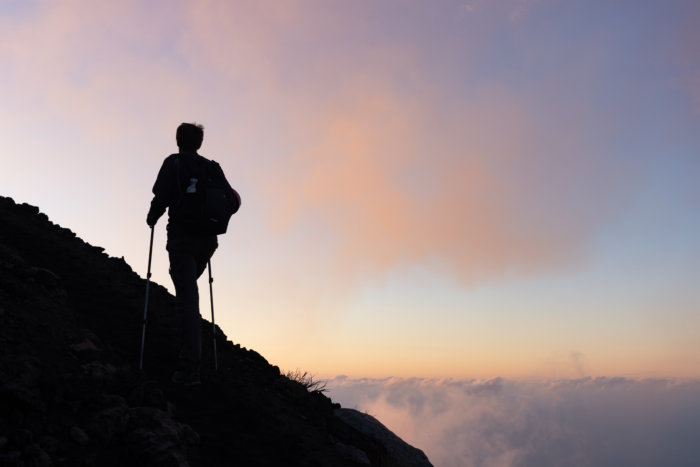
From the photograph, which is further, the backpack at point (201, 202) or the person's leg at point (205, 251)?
the person's leg at point (205, 251)

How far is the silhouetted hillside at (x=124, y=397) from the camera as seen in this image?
5121 mm

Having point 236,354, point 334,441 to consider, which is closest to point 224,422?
point 334,441

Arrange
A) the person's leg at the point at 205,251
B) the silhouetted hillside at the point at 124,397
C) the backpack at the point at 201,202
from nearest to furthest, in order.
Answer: the silhouetted hillside at the point at 124,397 → the backpack at the point at 201,202 → the person's leg at the point at 205,251

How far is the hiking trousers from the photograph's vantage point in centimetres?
760

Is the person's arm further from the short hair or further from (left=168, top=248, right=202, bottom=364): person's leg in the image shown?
(left=168, top=248, right=202, bottom=364): person's leg

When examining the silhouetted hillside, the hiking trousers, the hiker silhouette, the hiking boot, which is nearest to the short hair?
the hiker silhouette

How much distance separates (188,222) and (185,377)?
2119 mm

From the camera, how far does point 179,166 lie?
770 centimetres

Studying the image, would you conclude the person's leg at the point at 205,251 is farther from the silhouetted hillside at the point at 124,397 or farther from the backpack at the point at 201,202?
the silhouetted hillside at the point at 124,397

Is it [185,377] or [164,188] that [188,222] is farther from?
[185,377]

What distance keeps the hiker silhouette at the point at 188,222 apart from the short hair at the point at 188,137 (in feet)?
0.07

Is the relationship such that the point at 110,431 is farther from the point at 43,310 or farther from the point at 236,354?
the point at 236,354

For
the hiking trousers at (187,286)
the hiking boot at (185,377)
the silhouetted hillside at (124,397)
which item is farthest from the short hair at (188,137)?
the hiking boot at (185,377)

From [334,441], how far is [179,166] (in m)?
4.69
